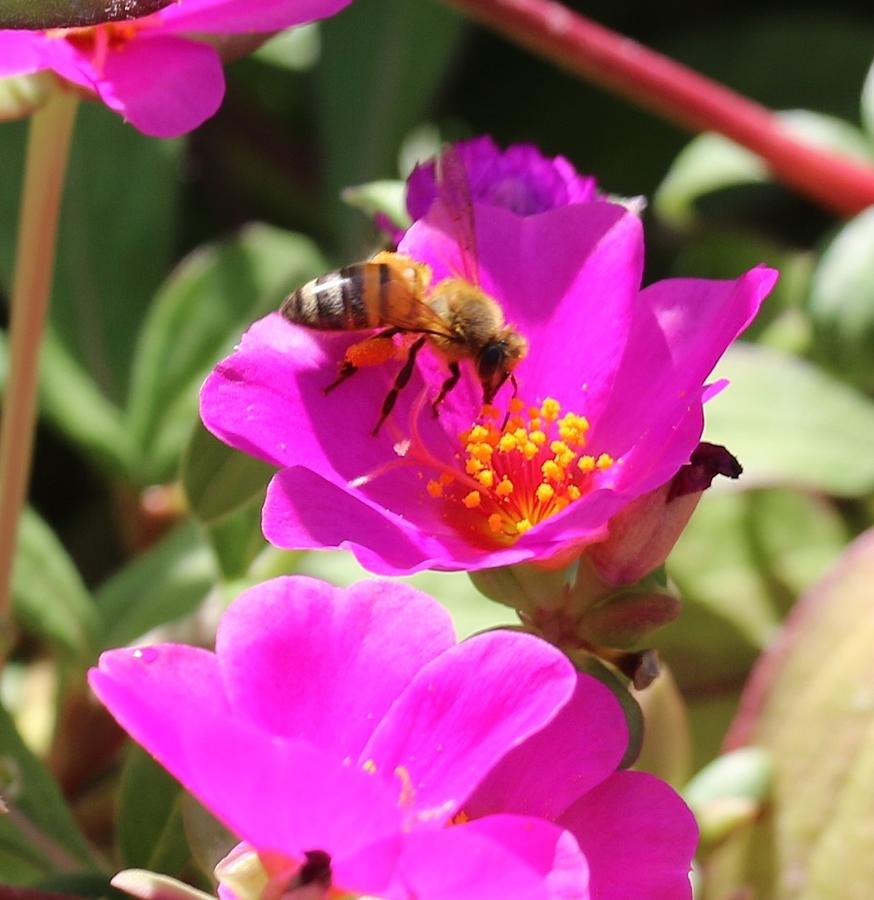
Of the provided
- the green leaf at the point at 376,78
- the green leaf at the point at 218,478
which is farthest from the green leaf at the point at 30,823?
the green leaf at the point at 376,78

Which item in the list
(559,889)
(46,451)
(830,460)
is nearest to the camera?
(559,889)

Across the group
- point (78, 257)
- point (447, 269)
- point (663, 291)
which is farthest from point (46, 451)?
point (663, 291)

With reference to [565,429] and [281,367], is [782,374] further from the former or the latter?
[281,367]

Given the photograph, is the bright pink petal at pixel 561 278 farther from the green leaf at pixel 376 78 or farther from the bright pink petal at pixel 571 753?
the green leaf at pixel 376 78

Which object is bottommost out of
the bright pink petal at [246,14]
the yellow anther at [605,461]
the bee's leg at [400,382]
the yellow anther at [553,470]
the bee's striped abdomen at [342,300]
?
the yellow anther at [553,470]

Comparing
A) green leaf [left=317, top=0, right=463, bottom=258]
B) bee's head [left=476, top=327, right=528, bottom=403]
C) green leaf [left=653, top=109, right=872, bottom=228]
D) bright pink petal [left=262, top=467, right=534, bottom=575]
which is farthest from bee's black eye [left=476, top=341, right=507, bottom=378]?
green leaf [left=317, top=0, right=463, bottom=258]

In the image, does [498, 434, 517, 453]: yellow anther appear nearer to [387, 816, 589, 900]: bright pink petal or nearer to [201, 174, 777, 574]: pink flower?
[201, 174, 777, 574]: pink flower

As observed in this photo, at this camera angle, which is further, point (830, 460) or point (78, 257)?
point (78, 257)
